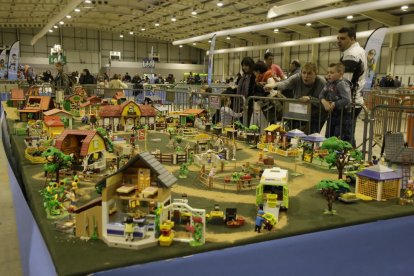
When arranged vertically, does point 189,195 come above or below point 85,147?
below

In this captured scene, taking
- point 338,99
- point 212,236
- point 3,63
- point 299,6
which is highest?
point 299,6

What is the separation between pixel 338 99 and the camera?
4.21 meters

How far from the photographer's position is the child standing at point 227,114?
594cm

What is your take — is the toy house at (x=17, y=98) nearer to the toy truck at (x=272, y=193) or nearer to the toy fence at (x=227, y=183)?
the toy fence at (x=227, y=183)

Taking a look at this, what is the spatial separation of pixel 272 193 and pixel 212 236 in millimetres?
522

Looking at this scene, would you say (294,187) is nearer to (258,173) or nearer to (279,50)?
(258,173)

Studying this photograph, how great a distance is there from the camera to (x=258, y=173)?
9.72 feet

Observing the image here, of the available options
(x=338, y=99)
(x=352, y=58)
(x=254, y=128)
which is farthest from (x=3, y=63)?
(x=338, y=99)

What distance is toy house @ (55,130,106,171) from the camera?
282cm

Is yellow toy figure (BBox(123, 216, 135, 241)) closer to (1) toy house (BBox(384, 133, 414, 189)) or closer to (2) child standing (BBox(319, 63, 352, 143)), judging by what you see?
(1) toy house (BBox(384, 133, 414, 189))

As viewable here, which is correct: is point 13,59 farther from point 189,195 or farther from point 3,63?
point 189,195

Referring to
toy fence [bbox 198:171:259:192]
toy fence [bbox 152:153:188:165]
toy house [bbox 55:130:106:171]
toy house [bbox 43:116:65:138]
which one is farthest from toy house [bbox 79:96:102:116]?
toy fence [bbox 198:171:259:192]

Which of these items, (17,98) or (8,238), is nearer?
(8,238)

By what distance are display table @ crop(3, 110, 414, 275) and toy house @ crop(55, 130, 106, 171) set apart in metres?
0.33
